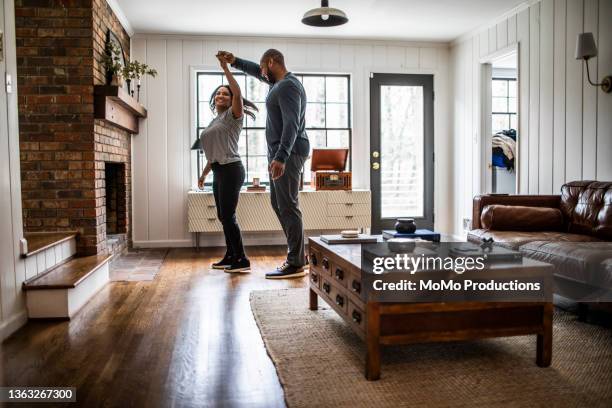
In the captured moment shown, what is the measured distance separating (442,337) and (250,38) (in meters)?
5.12

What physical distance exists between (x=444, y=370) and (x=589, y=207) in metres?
2.27

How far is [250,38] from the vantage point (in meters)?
6.50

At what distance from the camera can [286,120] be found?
394 cm

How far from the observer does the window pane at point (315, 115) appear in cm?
668

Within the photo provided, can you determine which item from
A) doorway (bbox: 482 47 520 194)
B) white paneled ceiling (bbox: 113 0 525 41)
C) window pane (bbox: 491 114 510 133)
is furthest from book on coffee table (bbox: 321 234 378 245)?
window pane (bbox: 491 114 510 133)

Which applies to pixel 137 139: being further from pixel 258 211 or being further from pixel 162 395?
pixel 162 395

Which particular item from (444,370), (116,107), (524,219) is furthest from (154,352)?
(116,107)

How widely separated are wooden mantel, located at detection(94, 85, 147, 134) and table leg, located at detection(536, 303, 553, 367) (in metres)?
3.53

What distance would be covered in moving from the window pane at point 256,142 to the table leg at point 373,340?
4.64m

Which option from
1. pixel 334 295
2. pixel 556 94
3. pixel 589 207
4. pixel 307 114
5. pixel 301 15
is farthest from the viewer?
pixel 307 114

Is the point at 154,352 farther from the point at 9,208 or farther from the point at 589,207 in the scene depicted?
the point at 589,207

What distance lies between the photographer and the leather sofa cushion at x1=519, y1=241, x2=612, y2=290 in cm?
275

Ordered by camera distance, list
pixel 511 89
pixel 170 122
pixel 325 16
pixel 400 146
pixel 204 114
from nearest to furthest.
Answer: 1. pixel 325 16
2. pixel 170 122
3. pixel 204 114
4. pixel 400 146
5. pixel 511 89

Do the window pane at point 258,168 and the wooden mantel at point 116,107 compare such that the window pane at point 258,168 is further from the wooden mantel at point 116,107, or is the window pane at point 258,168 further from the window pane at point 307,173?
the wooden mantel at point 116,107
